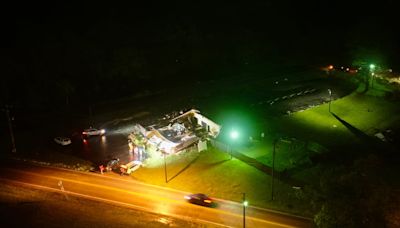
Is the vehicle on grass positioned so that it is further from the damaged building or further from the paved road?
the damaged building

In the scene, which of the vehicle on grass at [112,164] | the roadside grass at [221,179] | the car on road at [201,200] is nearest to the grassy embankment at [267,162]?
the roadside grass at [221,179]

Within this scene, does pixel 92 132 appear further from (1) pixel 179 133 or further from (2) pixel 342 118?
(2) pixel 342 118

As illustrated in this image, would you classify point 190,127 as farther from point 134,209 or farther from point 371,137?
point 371,137

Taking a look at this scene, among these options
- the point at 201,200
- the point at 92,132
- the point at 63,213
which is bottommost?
the point at 63,213

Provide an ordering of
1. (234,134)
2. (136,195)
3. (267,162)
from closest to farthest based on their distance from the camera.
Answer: (136,195) → (267,162) → (234,134)

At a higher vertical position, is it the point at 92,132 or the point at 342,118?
the point at 92,132

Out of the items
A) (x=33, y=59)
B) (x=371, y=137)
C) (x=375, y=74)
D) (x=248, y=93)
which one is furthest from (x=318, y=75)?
(x=33, y=59)

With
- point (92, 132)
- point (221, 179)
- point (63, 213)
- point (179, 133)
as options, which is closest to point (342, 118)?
point (179, 133)
